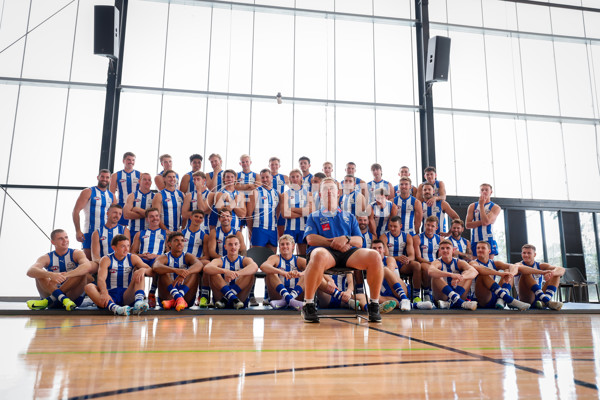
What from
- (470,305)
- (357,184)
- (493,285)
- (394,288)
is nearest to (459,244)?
(493,285)

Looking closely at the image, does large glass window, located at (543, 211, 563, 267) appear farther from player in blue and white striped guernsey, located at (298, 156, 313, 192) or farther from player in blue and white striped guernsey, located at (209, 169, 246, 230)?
player in blue and white striped guernsey, located at (209, 169, 246, 230)

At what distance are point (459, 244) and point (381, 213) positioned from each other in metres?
1.04

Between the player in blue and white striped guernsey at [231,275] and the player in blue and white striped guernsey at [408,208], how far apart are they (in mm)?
2141

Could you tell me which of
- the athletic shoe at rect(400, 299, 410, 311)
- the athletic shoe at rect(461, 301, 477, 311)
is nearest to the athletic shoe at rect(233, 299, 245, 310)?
the athletic shoe at rect(400, 299, 410, 311)

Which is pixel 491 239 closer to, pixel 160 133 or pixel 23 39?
pixel 160 133

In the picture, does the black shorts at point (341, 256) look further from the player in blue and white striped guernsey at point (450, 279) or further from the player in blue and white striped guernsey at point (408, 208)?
the player in blue and white striped guernsey at point (408, 208)

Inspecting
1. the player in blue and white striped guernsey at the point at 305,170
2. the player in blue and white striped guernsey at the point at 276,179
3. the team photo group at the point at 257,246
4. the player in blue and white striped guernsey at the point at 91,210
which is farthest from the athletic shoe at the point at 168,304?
the player in blue and white striped guernsey at the point at 305,170

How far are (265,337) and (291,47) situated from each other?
22.6 ft

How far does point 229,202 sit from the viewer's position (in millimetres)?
5199

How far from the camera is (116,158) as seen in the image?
23.9ft

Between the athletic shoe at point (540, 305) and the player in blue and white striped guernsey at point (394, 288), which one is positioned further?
the athletic shoe at point (540, 305)

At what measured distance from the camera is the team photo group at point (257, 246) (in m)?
4.24

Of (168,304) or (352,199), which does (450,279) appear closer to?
(352,199)

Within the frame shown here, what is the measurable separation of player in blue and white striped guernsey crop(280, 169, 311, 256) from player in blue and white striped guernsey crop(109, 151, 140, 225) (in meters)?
1.95
